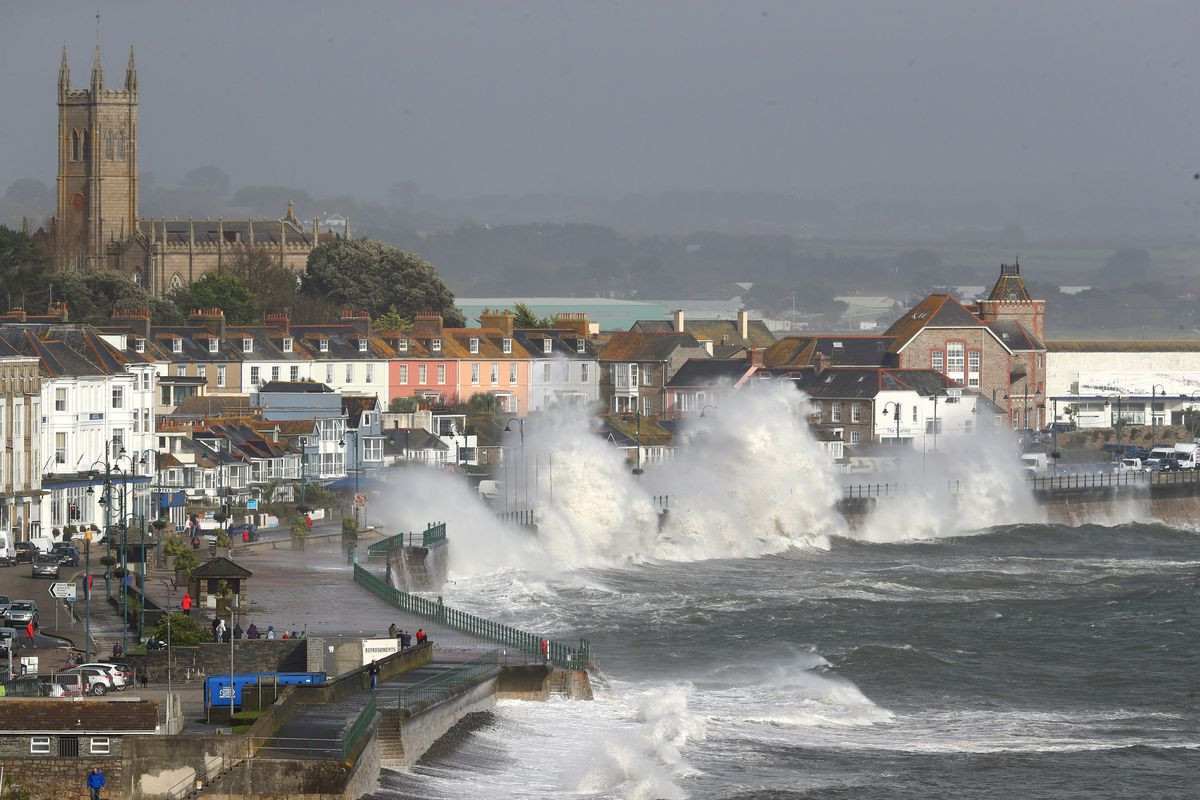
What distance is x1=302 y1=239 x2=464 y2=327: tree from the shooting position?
13125cm

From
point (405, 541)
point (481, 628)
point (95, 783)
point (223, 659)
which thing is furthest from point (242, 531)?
point (95, 783)

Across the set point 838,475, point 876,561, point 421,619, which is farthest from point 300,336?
point 421,619

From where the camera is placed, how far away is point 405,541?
68.4 meters

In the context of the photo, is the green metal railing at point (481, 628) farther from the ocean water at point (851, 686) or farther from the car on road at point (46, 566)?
the car on road at point (46, 566)

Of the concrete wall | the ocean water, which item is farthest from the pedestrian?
the concrete wall

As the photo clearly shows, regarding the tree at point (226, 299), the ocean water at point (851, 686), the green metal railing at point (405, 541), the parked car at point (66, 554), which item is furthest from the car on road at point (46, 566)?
the tree at point (226, 299)

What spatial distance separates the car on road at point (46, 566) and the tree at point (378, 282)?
7409cm

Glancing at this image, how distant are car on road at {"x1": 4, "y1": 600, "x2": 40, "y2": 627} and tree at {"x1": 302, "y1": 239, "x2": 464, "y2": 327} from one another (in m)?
84.9

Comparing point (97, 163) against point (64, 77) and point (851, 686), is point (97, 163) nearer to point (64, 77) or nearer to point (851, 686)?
point (64, 77)

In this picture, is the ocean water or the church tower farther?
the church tower

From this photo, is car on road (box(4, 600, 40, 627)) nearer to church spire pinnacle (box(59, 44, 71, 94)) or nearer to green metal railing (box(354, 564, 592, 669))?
green metal railing (box(354, 564, 592, 669))

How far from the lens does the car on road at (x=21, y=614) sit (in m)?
44.3

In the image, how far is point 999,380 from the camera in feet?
423

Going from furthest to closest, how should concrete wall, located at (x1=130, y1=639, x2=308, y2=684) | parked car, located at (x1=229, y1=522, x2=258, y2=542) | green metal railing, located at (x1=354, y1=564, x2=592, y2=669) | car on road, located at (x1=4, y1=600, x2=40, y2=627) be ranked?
parked car, located at (x1=229, y1=522, x2=258, y2=542), green metal railing, located at (x1=354, y1=564, x2=592, y2=669), car on road, located at (x1=4, y1=600, x2=40, y2=627), concrete wall, located at (x1=130, y1=639, x2=308, y2=684)
